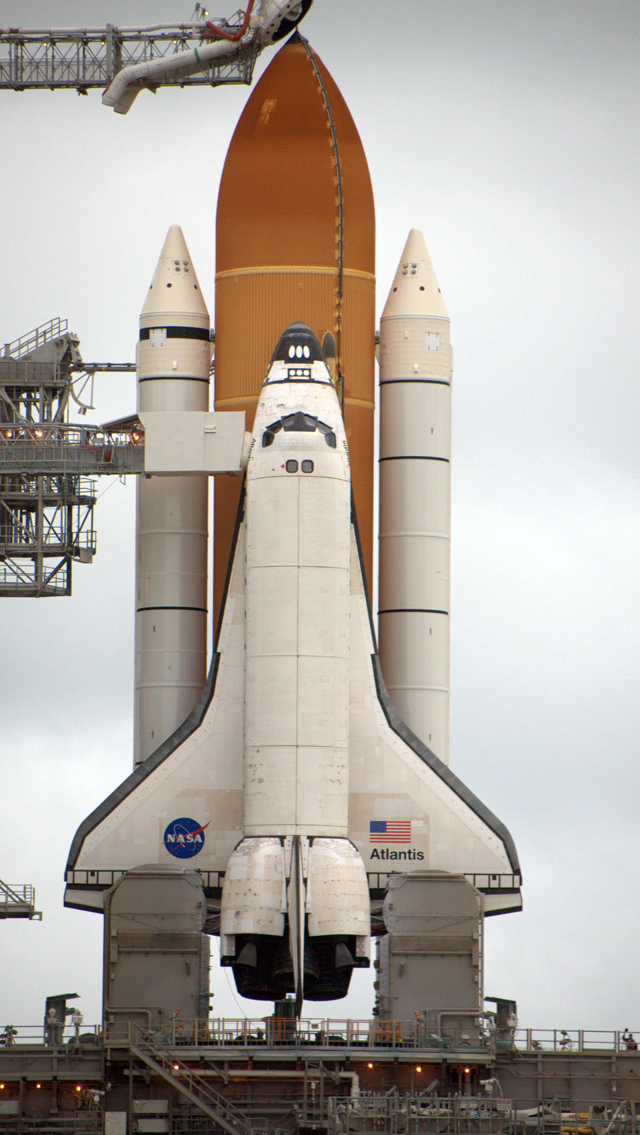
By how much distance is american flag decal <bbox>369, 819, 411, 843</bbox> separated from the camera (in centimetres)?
4662

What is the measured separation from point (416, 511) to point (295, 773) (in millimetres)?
7676

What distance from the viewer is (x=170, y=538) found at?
49812mm

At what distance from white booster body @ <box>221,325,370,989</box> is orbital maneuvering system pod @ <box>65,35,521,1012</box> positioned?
0.04m

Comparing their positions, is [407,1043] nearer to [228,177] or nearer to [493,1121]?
[493,1121]

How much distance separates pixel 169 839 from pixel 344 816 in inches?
158

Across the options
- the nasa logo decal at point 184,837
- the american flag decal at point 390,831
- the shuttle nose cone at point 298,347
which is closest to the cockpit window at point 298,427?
the shuttle nose cone at point 298,347

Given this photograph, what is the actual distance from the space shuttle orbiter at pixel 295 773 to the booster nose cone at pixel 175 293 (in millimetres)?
4256

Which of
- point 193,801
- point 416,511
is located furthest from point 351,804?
point 416,511

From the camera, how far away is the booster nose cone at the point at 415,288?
167 feet

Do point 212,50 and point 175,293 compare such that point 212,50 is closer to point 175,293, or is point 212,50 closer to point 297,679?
point 175,293

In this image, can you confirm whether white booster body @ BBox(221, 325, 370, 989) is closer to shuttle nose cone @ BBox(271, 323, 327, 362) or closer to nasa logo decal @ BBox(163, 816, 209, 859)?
shuttle nose cone @ BBox(271, 323, 327, 362)

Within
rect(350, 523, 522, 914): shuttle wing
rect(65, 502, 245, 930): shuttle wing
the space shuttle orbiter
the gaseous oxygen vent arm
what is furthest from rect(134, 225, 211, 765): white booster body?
the gaseous oxygen vent arm

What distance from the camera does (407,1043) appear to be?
144 feet

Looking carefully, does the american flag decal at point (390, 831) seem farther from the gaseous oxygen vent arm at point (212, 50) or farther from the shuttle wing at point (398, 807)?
the gaseous oxygen vent arm at point (212, 50)
